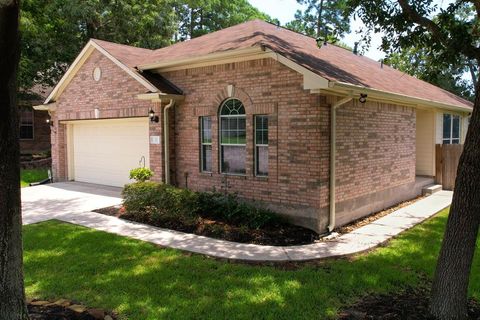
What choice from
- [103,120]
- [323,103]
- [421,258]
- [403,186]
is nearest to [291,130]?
[323,103]

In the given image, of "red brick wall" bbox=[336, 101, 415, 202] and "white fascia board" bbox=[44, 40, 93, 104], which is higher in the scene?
"white fascia board" bbox=[44, 40, 93, 104]

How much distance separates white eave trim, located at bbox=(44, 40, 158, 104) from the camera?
1113 centimetres

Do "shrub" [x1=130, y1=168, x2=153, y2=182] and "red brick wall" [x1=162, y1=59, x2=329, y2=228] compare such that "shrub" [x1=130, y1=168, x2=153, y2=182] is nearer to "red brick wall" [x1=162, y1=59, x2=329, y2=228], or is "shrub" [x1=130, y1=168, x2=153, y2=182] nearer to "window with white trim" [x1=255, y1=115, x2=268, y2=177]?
"red brick wall" [x1=162, y1=59, x2=329, y2=228]

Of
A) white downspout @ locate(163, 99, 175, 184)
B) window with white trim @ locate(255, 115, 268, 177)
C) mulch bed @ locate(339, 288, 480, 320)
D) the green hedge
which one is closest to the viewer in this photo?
mulch bed @ locate(339, 288, 480, 320)

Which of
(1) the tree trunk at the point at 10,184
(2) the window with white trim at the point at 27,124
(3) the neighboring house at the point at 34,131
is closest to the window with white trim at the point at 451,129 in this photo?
(1) the tree trunk at the point at 10,184

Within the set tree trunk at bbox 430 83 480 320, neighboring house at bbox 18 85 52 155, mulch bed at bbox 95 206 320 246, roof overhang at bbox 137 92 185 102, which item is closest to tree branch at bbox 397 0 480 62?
tree trunk at bbox 430 83 480 320

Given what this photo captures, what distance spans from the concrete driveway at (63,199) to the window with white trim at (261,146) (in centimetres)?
439

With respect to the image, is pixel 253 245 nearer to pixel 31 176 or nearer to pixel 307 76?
pixel 307 76

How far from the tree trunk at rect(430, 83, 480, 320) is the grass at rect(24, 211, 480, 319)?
3.69 feet

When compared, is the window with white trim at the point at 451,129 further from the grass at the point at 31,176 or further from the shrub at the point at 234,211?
the grass at the point at 31,176

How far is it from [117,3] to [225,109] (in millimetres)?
14431

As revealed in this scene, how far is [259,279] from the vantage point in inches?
234

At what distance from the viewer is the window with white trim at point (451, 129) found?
1597cm

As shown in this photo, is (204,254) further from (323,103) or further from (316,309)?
(323,103)
